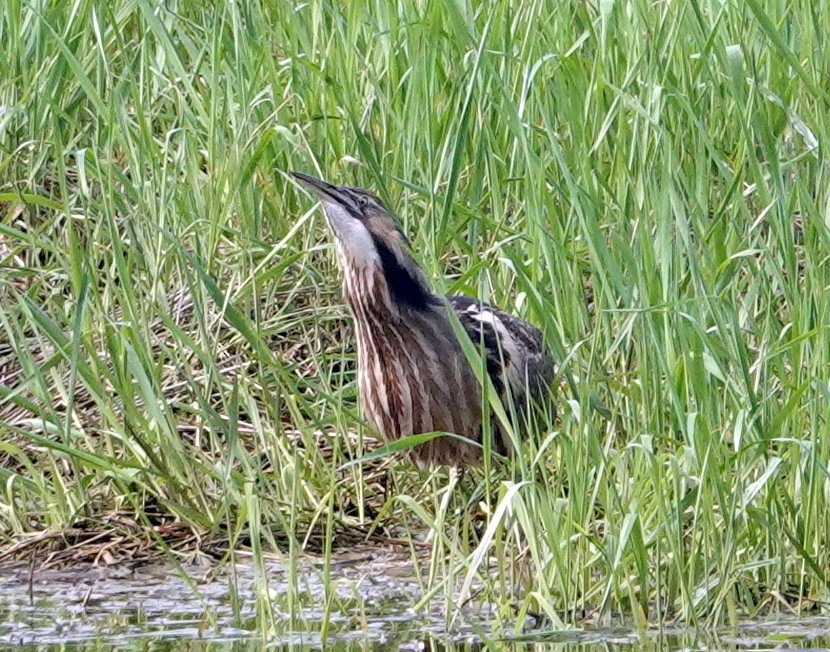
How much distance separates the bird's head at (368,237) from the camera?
384cm

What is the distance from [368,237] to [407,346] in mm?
260

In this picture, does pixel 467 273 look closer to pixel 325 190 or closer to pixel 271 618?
pixel 325 190

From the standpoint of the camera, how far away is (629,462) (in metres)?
3.39

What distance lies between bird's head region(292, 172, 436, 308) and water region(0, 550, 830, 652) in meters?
0.61

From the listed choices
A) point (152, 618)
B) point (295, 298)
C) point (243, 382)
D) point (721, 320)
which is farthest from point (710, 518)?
point (295, 298)

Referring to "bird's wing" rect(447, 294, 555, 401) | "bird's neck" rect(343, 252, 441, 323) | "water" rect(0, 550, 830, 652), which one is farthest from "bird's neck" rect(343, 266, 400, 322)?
"water" rect(0, 550, 830, 652)

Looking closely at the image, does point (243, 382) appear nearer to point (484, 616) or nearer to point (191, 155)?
point (191, 155)

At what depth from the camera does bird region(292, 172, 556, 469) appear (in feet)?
12.7

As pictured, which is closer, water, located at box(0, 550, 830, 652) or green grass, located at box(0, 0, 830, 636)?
water, located at box(0, 550, 830, 652)

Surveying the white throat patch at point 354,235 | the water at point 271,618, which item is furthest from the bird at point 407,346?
the water at point 271,618

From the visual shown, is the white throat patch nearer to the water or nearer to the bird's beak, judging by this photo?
the bird's beak

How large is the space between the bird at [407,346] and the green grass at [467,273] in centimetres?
10

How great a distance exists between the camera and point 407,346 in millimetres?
3928

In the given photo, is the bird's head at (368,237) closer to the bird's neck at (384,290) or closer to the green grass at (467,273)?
the bird's neck at (384,290)
